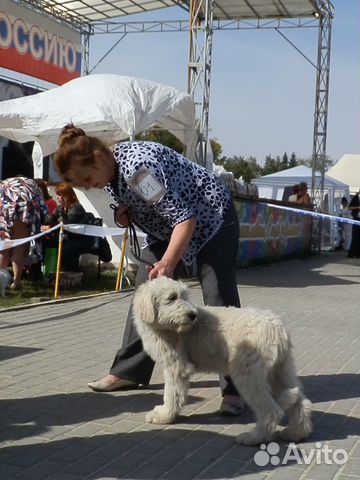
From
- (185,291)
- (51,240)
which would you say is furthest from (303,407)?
(51,240)

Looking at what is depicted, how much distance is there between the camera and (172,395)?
419cm

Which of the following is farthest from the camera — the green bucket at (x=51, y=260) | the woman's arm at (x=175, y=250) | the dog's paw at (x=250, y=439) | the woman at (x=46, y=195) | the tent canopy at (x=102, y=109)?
the tent canopy at (x=102, y=109)

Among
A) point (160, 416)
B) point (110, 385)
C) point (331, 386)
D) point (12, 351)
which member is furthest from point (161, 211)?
point (12, 351)

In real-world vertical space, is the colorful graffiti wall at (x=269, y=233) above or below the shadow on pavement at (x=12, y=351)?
above

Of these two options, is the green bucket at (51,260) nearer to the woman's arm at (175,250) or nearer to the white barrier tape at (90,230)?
the white barrier tape at (90,230)

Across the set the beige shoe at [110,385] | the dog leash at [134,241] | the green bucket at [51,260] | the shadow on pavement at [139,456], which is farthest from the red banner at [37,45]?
the shadow on pavement at [139,456]

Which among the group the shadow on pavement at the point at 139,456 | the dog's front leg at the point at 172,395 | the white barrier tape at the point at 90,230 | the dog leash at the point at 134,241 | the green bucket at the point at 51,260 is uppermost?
the dog leash at the point at 134,241

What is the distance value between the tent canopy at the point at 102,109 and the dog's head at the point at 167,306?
7.54 meters

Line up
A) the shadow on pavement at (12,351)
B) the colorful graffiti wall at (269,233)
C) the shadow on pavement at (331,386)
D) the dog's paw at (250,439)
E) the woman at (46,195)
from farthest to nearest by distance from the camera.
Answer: the colorful graffiti wall at (269,233)
the woman at (46,195)
the shadow on pavement at (12,351)
the shadow on pavement at (331,386)
the dog's paw at (250,439)

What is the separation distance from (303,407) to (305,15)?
18124 mm

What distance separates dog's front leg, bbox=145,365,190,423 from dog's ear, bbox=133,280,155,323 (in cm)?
43

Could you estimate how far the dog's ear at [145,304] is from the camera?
12.5ft

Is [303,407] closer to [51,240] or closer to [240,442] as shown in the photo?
[240,442]

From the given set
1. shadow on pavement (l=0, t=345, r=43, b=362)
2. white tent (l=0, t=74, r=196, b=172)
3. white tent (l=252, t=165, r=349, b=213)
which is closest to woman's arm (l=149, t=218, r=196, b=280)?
shadow on pavement (l=0, t=345, r=43, b=362)
